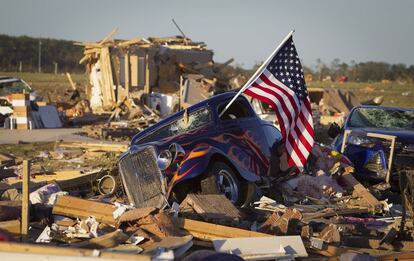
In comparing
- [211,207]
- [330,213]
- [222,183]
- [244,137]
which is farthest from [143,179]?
[330,213]

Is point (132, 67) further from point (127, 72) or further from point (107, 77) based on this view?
point (107, 77)

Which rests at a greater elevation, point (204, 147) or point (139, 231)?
point (204, 147)

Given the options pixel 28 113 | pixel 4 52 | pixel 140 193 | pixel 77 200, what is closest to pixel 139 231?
pixel 77 200

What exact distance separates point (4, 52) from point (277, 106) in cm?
8584

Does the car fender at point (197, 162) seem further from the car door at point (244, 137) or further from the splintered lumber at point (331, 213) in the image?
the splintered lumber at point (331, 213)

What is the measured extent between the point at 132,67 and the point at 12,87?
5.88 meters

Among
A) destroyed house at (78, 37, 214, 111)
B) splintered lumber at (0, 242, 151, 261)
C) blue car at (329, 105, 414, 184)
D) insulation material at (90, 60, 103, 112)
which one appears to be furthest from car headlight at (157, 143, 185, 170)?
insulation material at (90, 60, 103, 112)

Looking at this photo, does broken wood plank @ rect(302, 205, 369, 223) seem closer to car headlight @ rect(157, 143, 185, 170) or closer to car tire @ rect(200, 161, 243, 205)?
car tire @ rect(200, 161, 243, 205)

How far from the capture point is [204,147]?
9570mm

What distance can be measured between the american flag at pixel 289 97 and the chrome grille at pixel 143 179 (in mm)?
2278

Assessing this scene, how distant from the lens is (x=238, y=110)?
11391 mm

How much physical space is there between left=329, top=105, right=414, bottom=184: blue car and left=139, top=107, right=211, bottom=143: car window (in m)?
3.72

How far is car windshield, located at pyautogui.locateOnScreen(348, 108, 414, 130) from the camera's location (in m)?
14.2

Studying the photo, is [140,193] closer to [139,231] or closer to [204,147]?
[204,147]
